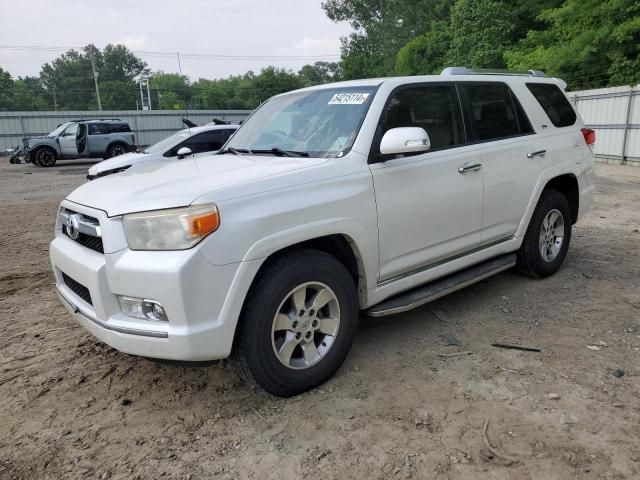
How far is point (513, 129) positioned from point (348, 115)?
173cm

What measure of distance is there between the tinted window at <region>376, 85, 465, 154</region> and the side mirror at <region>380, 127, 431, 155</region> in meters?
0.24

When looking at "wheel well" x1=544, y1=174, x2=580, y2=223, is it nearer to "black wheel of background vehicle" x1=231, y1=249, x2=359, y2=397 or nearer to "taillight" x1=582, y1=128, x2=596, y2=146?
"taillight" x1=582, y1=128, x2=596, y2=146

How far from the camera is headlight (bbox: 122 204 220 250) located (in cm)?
256

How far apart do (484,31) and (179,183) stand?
3029 cm

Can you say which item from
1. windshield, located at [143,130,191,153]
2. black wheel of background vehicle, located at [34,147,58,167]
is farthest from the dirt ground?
black wheel of background vehicle, located at [34,147,58,167]

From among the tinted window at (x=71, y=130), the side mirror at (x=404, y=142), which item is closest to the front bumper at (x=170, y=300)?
the side mirror at (x=404, y=142)

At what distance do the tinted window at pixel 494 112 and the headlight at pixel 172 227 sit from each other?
2422 mm

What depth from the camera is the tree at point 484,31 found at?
28672mm

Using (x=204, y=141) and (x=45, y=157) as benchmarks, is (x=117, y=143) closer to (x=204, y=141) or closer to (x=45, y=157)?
(x=45, y=157)

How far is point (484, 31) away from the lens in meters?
29.1

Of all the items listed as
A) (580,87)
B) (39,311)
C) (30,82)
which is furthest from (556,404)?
(30,82)

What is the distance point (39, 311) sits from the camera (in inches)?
180

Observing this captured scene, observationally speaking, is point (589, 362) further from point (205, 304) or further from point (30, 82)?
point (30, 82)

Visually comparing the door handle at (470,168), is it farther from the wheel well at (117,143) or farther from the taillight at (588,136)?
the wheel well at (117,143)
